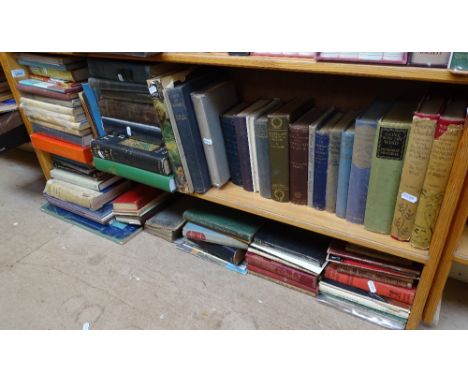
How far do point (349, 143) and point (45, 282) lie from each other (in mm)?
1106

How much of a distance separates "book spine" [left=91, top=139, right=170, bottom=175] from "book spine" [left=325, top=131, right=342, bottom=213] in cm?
50

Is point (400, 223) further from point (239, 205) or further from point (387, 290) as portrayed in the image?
point (239, 205)

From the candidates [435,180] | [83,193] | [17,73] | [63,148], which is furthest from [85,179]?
[435,180]

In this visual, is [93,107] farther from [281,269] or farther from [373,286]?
[373,286]

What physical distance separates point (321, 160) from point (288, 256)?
0.34 meters

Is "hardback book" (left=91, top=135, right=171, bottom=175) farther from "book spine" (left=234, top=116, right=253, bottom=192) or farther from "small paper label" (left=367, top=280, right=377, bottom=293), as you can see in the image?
"small paper label" (left=367, top=280, right=377, bottom=293)

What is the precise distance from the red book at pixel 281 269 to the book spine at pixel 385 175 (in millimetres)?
265

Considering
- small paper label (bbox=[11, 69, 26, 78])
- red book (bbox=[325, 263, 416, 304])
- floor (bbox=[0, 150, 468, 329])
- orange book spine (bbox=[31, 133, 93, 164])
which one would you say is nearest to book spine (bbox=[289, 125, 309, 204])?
red book (bbox=[325, 263, 416, 304])

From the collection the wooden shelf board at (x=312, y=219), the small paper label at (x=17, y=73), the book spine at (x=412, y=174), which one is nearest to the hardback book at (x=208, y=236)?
the wooden shelf board at (x=312, y=219)

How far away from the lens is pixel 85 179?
1436 mm

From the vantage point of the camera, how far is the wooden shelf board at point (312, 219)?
0.85 meters

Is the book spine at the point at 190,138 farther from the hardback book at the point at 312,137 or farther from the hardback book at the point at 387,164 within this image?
the hardback book at the point at 387,164

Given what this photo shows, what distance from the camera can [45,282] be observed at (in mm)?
1212

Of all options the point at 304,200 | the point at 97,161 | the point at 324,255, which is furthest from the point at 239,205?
the point at 97,161
